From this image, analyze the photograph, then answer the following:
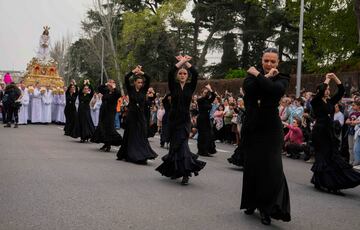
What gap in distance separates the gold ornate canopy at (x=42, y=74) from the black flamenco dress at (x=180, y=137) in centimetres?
2335

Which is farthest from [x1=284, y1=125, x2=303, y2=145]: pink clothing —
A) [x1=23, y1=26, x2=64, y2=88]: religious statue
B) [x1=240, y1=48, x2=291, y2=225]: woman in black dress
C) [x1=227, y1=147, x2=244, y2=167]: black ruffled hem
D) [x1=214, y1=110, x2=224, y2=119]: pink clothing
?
[x1=23, y1=26, x2=64, y2=88]: religious statue

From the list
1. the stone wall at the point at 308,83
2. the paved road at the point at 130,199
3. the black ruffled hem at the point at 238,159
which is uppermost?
the stone wall at the point at 308,83

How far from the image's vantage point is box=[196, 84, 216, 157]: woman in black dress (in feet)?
49.9

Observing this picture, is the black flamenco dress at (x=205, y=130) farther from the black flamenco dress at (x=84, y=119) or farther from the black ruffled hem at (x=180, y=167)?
the black ruffled hem at (x=180, y=167)

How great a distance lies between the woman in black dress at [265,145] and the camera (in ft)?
20.1

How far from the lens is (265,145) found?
20.8 feet

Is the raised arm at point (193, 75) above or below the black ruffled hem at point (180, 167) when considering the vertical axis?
above

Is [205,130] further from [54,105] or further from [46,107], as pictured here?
[54,105]

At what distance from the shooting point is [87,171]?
9.98m

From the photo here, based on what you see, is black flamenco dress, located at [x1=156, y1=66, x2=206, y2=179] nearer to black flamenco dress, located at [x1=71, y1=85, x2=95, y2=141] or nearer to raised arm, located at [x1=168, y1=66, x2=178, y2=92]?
raised arm, located at [x1=168, y1=66, x2=178, y2=92]

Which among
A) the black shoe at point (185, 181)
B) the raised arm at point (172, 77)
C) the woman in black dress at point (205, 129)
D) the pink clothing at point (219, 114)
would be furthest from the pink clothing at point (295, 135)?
the black shoe at point (185, 181)

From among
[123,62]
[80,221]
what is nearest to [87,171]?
[80,221]

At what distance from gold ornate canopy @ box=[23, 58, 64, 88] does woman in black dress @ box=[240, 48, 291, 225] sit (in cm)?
2666

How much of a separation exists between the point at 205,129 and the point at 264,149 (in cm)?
902
